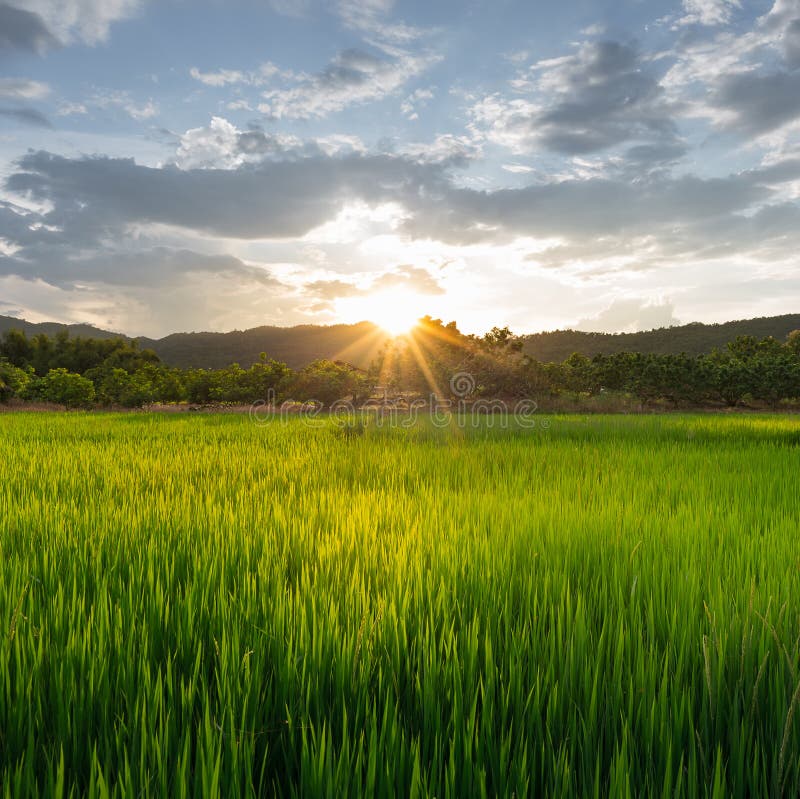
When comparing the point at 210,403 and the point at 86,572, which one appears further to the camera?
the point at 210,403

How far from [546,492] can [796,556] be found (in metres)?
1.66

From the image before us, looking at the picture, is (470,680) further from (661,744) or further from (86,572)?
(86,572)

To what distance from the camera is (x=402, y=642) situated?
1.54 m

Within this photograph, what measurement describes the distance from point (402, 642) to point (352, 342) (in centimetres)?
8229

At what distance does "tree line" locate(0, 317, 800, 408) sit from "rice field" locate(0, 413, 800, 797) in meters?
16.0

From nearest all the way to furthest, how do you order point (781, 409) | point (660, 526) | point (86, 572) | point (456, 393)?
1. point (86, 572)
2. point (660, 526)
3. point (456, 393)
4. point (781, 409)

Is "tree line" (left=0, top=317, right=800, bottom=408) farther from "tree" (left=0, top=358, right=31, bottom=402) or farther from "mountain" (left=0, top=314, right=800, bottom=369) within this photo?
"mountain" (left=0, top=314, right=800, bottom=369)

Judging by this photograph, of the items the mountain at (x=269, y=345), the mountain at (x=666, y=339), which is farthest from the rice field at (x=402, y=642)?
the mountain at (x=269, y=345)

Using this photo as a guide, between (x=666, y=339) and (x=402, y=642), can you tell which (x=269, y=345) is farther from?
(x=402, y=642)

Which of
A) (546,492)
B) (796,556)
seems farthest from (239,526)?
(796,556)

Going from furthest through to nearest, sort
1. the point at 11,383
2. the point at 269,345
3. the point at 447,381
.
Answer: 1. the point at 269,345
2. the point at 11,383
3. the point at 447,381

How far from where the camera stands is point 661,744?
116 centimetres

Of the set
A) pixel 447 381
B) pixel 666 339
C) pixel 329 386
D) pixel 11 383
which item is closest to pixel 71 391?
pixel 11 383

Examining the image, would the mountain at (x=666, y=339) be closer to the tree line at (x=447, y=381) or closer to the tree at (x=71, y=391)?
the tree line at (x=447, y=381)
